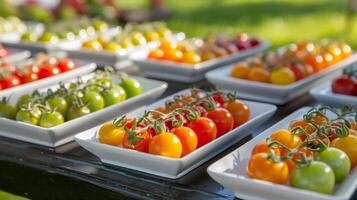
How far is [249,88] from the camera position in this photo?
1.92m

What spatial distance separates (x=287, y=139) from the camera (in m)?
1.31

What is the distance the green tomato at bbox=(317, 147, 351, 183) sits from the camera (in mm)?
1184

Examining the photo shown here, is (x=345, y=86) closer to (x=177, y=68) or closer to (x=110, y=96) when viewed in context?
(x=177, y=68)

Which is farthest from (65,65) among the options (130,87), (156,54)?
(130,87)

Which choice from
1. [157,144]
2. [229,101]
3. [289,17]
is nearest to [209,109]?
[229,101]

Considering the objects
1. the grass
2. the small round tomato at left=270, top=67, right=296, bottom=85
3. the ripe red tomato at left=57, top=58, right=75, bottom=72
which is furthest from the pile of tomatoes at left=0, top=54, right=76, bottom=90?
the grass

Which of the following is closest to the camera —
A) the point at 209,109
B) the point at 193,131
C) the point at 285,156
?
the point at 285,156

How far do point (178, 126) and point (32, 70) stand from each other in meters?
0.91

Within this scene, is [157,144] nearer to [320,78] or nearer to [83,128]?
[83,128]

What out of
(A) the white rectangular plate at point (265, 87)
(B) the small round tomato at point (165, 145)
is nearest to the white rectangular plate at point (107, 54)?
(A) the white rectangular plate at point (265, 87)

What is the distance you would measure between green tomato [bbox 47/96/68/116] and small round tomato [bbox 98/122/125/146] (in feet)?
0.83

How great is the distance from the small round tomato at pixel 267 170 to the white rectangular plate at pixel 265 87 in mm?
702

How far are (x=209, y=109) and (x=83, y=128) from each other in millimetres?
366

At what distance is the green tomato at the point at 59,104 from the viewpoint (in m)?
1.62
